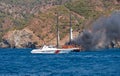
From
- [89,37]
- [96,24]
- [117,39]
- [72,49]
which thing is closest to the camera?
[117,39]

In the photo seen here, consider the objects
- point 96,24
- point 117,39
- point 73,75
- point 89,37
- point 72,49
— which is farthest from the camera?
point 72,49

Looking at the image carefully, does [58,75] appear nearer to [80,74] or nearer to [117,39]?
[80,74]

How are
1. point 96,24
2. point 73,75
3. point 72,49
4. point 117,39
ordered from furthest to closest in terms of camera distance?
point 72,49
point 96,24
point 73,75
point 117,39

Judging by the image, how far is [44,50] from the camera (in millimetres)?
157875

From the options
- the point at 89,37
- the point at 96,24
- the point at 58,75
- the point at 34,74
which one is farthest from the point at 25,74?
the point at 89,37

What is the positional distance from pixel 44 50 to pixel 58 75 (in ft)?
334

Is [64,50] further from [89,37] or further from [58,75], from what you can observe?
[58,75]

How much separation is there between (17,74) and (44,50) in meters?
99.2

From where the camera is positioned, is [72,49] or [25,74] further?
[72,49]

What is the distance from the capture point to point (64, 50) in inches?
5935

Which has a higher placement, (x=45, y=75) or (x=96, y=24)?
(x=96, y=24)

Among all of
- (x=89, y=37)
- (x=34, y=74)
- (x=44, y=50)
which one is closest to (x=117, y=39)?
(x=34, y=74)

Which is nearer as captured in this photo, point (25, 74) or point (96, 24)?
point (25, 74)

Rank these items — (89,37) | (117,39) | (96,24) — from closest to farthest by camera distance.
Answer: (117,39), (96,24), (89,37)
